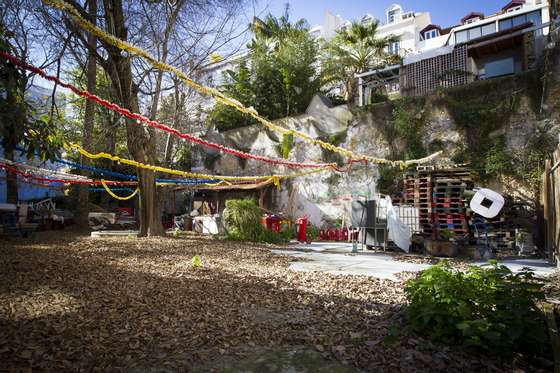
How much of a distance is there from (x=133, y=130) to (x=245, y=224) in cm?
420

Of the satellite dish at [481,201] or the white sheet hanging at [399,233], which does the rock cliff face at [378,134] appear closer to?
the satellite dish at [481,201]

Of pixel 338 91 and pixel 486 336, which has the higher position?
pixel 338 91

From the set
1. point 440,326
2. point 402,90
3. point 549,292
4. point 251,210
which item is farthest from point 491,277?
point 402,90

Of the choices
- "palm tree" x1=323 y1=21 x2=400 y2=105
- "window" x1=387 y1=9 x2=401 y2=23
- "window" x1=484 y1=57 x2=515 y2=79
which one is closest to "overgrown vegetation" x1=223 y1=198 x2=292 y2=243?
"palm tree" x1=323 y1=21 x2=400 y2=105

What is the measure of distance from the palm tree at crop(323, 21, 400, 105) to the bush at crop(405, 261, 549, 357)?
17.4 meters

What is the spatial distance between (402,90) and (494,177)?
608 centimetres

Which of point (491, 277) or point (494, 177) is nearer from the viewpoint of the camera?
point (491, 277)

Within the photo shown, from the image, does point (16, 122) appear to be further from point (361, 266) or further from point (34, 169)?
point (34, 169)

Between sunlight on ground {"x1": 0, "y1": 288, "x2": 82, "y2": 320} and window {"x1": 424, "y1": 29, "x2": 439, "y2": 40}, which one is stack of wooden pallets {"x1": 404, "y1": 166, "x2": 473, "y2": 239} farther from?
window {"x1": 424, "y1": 29, "x2": 439, "y2": 40}

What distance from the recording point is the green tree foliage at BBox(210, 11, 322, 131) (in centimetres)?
1908

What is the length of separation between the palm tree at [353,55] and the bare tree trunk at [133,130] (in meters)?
12.7

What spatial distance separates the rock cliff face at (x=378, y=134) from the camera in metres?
11.2

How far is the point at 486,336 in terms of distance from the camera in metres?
2.25

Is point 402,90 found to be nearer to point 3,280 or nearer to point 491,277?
point 491,277
